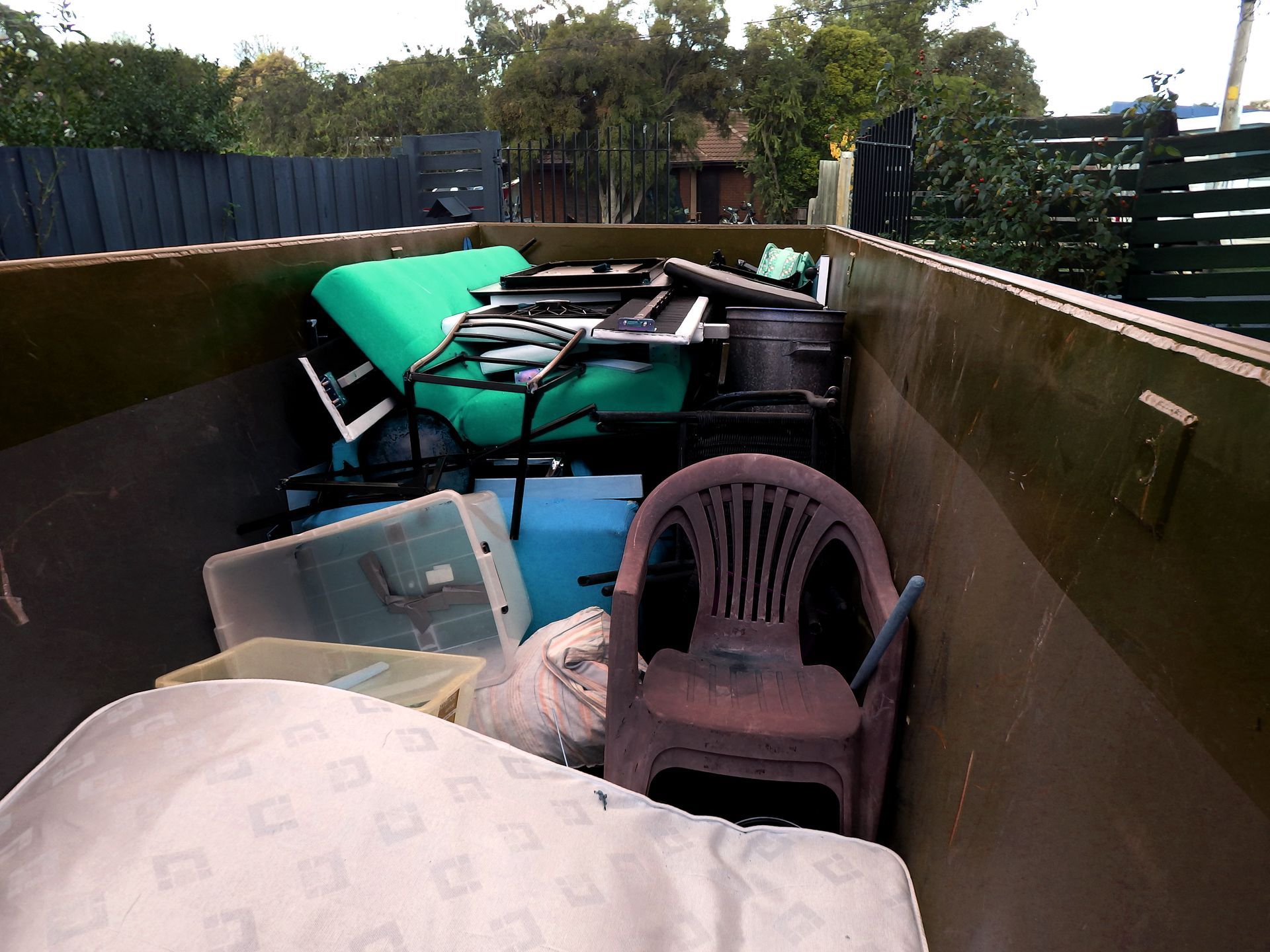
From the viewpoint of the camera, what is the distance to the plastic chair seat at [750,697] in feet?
5.68

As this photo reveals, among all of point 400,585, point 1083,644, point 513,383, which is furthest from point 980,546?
point 513,383

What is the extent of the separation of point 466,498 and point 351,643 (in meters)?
0.54

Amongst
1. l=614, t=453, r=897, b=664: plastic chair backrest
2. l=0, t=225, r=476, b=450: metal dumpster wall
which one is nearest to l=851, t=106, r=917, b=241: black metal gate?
l=614, t=453, r=897, b=664: plastic chair backrest

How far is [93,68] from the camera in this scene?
766 cm

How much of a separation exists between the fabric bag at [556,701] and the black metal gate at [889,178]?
4.59 m

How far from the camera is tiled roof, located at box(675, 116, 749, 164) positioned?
2950cm

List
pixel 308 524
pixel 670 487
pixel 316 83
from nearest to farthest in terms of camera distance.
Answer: pixel 670 487, pixel 308 524, pixel 316 83

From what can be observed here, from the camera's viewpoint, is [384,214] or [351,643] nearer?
[351,643]

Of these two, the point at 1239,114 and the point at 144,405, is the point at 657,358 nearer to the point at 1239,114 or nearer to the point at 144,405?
the point at 144,405

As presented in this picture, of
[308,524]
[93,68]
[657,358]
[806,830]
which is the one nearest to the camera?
[806,830]

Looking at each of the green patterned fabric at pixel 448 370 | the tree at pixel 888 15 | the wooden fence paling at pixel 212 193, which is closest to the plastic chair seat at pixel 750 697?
the green patterned fabric at pixel 448 370

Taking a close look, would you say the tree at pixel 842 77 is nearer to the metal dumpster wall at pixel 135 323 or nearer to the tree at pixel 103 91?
the tree at pixel 103 91

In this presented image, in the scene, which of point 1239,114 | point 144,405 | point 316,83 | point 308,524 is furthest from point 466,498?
point 316,83

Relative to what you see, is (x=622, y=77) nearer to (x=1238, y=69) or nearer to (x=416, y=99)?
(x=416, y=99)
